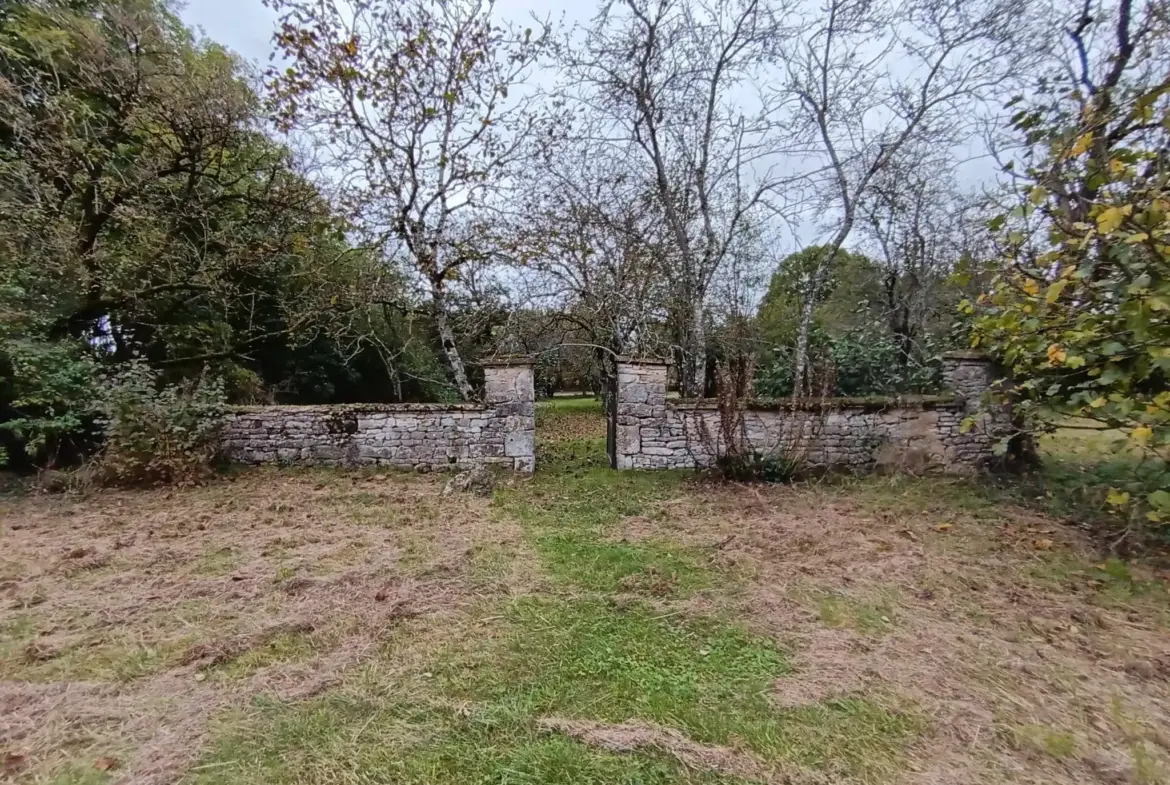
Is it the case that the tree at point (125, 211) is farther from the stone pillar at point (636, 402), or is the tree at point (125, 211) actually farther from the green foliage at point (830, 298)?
the green foliage at point (830, 298)

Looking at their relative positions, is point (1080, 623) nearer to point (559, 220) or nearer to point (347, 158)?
point (559, 220)

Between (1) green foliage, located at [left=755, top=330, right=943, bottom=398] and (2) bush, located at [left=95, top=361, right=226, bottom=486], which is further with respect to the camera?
(1) green foliage, located at [left=755, top=330, right=943, bottom=398]

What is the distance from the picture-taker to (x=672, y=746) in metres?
2.10

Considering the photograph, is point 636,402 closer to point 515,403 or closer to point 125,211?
point 515,403

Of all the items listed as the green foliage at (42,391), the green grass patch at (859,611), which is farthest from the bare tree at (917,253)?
the green foliage at (42,391)

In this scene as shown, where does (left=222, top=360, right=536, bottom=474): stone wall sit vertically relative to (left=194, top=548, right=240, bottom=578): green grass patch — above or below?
above

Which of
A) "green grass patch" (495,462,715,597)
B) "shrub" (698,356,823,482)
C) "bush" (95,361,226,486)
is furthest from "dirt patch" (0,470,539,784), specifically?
"shrub" (698,356,823,482)

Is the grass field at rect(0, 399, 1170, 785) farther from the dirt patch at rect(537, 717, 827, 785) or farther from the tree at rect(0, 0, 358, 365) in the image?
the tree at rect(0, 0, 358, 365)

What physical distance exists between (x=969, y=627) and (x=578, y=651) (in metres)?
2.30

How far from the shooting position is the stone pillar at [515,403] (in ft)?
23.7

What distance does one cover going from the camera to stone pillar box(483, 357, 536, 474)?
7.21 m

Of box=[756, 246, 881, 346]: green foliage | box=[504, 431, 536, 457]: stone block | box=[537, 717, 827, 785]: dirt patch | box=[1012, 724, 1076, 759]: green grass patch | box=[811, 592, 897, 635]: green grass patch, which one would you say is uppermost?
box=[756, 246, 881, 346]: green foliage

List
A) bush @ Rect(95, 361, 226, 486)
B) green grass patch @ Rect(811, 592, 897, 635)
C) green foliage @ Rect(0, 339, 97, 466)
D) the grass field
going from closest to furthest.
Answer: the grass field, green grass patch @ Rect(811, 592, 897, 635), green foliage @ Rect(0, 339, 97, 466), bush @ Rect(95, 361, 226, 486)

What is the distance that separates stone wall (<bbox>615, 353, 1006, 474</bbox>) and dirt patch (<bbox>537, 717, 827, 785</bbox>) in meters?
4.90
